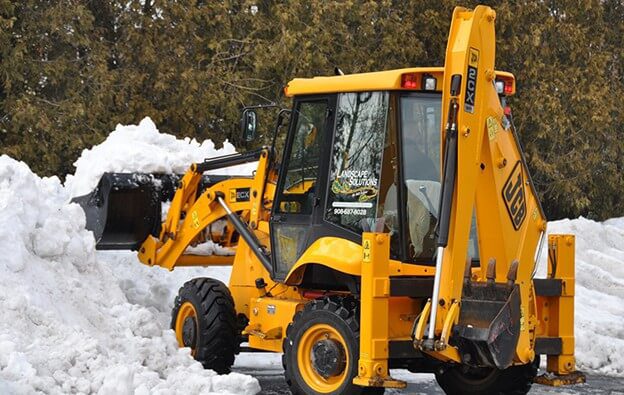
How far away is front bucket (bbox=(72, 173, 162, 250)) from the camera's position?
11242mm

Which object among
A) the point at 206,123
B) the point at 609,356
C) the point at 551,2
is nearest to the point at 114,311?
the point at 609,356

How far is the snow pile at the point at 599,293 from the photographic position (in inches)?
500

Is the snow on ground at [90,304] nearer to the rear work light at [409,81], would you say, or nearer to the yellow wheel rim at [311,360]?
the yellow wheel rim at [311,360]

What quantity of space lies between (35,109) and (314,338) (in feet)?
30.4

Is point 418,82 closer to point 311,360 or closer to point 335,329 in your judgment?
point 335,329

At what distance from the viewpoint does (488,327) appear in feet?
26.1

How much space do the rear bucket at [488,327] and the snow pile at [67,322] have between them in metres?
1.73

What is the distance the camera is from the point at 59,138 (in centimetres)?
1719

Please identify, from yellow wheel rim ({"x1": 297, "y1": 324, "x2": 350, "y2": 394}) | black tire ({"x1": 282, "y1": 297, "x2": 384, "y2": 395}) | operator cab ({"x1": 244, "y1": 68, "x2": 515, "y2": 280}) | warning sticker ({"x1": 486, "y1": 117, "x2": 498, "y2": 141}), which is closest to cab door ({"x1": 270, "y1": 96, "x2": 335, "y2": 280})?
operator cab ({"x1": 244, "y1": 68, "x2": 515, "y2": 280})

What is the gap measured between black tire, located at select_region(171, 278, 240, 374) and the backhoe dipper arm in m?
2.60

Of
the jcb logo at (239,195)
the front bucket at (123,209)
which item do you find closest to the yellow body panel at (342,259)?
the jcb logo at (239,195)

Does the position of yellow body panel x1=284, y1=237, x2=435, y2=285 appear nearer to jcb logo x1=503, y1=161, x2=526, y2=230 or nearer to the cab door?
the cab door

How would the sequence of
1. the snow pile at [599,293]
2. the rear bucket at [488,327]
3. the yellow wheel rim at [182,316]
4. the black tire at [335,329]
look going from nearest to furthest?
1. the rear bucket at [488,327]
2. the black tire at [335,329]
3. the yellow wheel rim at [182,316]
4. the snow pile at [599,293]

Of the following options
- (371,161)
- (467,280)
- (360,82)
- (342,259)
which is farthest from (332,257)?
(360,82)
